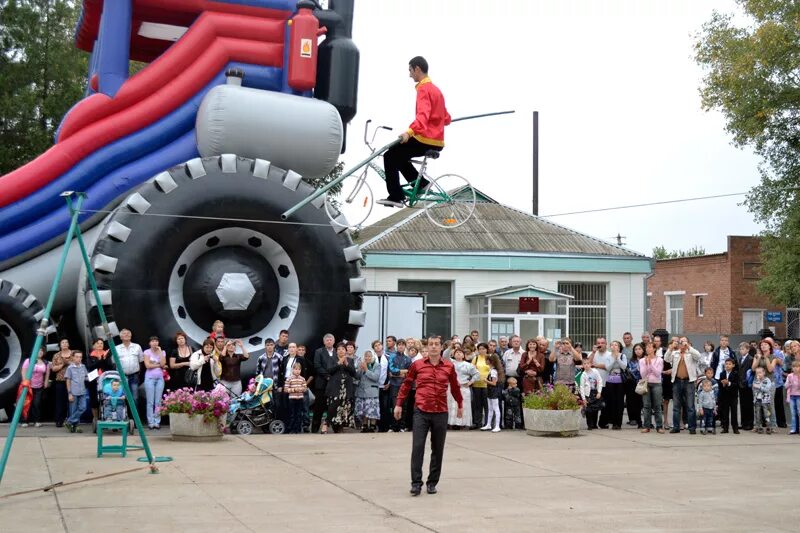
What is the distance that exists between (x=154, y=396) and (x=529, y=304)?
17.3 meters

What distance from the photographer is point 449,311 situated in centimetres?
3241

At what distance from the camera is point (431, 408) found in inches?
420

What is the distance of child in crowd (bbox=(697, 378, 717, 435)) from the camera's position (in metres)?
17.3

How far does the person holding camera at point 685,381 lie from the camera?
57.0 ft

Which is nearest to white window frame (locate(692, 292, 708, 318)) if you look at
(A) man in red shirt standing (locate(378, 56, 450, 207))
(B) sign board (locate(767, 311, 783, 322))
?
(B) sign board (locate(767, 311, 783, 322))

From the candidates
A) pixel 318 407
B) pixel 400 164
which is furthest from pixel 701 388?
pixel 400 164

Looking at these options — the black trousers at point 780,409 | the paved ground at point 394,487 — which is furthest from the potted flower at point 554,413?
the black trousers at point 780,409

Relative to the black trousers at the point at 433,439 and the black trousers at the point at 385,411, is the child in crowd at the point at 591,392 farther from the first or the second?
the black trousers at the point at 433,439

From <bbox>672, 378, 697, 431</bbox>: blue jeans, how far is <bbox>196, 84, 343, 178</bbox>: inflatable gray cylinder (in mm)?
6838

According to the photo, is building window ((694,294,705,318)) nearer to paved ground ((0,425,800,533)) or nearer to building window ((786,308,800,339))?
building window ((786,308,800,339))

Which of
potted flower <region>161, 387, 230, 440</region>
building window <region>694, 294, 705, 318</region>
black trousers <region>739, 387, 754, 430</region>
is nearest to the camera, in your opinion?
potted flower <region>161, 387, 230, 440</region>

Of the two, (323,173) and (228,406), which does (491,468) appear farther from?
(323,173)

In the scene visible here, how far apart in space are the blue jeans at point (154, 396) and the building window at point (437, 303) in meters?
16.7

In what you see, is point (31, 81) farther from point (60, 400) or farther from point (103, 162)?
point (60, 400)
